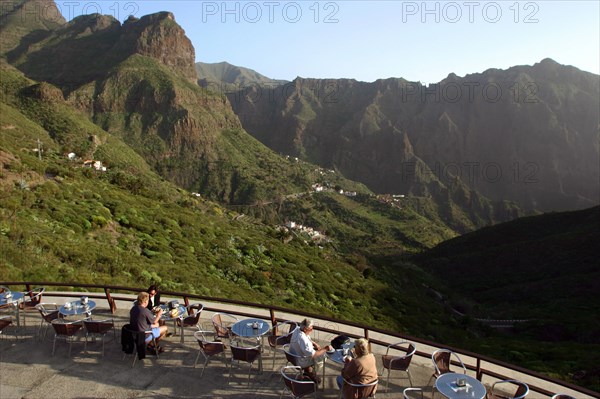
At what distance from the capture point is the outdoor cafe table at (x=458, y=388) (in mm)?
7371

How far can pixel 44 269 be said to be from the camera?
17156mm

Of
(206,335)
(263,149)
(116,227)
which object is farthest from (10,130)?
(263,149)

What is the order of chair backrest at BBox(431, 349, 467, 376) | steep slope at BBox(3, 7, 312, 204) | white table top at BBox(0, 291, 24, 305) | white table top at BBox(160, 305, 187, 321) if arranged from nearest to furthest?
chair backrest at BBox(431, 349, 467, 376), white table top at BBox(160, 305, 187, 321), white table top at BBox(0, 291, 24, 305), steep slope at BBox(3, 7, 312, 204)

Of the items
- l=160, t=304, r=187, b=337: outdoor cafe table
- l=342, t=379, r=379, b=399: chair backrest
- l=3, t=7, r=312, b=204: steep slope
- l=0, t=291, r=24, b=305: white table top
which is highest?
l=3, t=7, r=312, b=204: steep slope

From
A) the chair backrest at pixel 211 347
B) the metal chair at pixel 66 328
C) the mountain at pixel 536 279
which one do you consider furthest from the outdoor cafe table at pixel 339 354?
the mountain at pixel 536 279

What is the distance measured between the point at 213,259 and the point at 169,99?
11354cm

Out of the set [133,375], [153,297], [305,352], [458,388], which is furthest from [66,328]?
[458,388]

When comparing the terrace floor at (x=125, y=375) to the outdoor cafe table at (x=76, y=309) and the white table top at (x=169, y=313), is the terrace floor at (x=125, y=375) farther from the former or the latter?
the outdoor cafe table at (x=76, y=309)

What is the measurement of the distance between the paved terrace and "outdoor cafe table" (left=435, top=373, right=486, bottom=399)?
1225 millimetres

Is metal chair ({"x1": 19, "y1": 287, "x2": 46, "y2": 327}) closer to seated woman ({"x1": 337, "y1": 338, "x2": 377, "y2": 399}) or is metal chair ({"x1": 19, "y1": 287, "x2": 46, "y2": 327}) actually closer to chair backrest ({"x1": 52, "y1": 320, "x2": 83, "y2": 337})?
chair backrest ({"x1": 52, "y1": 320, "x2": 83, "y2": 337})

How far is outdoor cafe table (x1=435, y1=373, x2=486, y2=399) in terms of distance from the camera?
7.37 m

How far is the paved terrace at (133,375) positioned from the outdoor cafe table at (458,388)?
4.02 feet

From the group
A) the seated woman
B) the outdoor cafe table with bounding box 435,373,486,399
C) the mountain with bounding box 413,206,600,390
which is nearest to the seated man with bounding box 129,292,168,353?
the seated woman

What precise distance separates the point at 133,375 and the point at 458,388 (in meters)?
6.58
